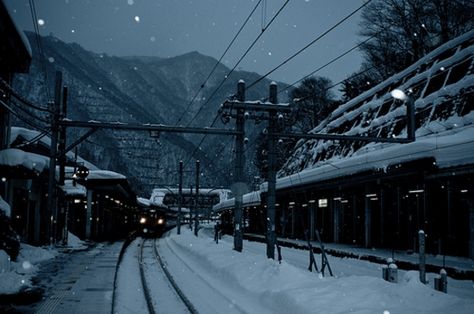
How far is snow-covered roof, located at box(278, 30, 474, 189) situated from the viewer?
15.6 meters

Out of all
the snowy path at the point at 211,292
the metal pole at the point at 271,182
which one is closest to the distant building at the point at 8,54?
the snowy path at the point at 211,292

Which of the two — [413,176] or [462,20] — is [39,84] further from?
[413,176]

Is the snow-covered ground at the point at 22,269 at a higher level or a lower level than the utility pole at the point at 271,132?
lower

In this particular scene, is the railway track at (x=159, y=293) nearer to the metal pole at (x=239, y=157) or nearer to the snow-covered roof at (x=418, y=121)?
the metal pole at (x=239, y=157)

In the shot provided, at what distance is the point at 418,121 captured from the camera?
22781 millimetres

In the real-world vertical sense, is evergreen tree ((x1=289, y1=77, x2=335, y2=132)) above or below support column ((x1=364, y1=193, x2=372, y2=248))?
above

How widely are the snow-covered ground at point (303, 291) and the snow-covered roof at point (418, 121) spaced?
3.88 meters

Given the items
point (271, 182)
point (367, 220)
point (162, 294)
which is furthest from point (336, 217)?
point (162, 294)

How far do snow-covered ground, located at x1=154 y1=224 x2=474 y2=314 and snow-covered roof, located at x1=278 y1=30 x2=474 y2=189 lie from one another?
3882 mm

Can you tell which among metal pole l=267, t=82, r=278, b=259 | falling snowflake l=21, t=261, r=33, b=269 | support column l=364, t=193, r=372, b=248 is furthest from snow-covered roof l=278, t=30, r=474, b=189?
falling snowflake l=21, t=261, r=33, b=269

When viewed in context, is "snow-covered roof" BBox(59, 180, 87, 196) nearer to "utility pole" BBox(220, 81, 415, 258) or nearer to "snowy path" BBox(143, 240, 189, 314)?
"snowy path" BBox(143, 240, 189, 314)

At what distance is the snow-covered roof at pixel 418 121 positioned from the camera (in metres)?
15.6

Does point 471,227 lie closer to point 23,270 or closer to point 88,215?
point 23,270

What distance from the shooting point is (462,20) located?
117 feet
